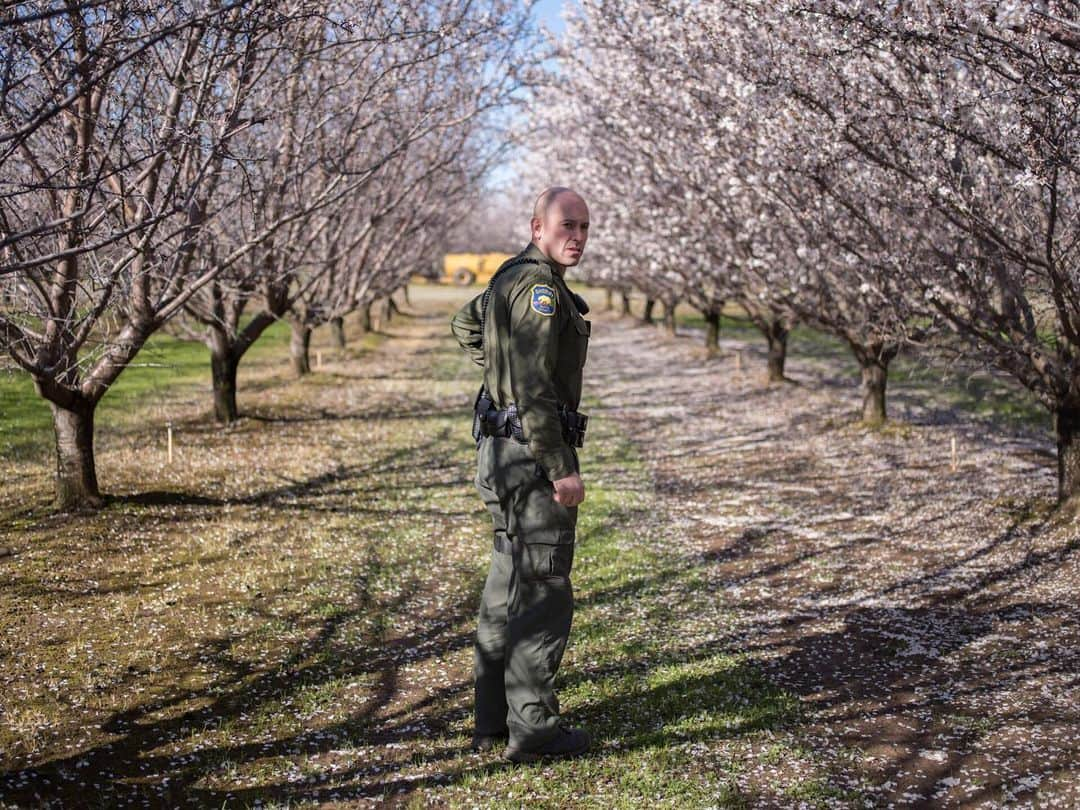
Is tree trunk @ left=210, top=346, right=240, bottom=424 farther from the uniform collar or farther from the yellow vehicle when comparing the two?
the yellow vehicle

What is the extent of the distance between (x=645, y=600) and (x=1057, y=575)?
3653mm

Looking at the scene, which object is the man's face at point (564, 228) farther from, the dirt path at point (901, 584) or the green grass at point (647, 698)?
the dirt path at point (901, 584)

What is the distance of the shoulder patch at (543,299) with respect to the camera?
16.1 feet

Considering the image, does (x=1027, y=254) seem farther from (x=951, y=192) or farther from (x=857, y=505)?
(x=857, y=505)

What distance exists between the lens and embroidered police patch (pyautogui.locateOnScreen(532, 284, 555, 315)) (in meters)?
4.92

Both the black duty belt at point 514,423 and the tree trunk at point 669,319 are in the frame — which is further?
the tree trunk at point 669,319

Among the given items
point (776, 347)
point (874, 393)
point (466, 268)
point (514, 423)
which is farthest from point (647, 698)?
point (466, 268)

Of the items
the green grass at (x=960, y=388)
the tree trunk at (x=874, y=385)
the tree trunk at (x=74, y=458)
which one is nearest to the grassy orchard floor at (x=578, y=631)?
the tree trunk at (x=74, y=458)

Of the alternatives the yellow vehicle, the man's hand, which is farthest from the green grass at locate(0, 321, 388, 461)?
the yellow vehicle

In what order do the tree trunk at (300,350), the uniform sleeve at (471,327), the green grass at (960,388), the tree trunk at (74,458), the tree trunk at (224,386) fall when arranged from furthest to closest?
1. the tree trunk at (300,350)
2. the green grass at (960,388)
3. the tree trunk at (224,386)
4. the tree trunk at (74,458)
5. the uniform sleeve at (471,327)

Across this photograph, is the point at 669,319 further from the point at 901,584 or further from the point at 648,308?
the point at 901,584

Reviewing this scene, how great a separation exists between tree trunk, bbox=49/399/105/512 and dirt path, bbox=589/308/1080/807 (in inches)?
228

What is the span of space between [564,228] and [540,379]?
794 millimetres

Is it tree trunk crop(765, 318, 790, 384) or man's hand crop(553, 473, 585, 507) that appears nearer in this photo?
man's hand crop(553, 473, 585, 507)
